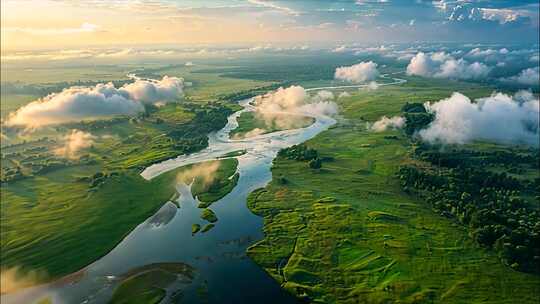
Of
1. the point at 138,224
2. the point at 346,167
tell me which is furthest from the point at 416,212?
the point at 138,224

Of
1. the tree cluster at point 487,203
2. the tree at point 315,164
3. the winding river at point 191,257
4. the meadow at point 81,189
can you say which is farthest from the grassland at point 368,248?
the meadow at point 81,189

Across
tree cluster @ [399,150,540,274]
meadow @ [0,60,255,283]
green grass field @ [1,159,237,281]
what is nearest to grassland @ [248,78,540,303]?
tree cluster @ [399,150,540,274]

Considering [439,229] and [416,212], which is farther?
[416,212]

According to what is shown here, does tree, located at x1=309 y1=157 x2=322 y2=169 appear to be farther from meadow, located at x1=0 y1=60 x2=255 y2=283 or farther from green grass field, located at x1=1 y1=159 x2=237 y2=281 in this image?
meadow, located at x1=0 y1=60 x2=255 y2=283

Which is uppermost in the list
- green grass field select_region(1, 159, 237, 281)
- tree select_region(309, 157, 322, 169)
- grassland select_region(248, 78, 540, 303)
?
tree select_region(309, 157, 322, 169)

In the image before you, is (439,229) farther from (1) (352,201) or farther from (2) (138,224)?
(2) (138,224)

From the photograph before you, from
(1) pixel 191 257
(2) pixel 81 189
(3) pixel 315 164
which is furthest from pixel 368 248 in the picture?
(2) pixel 81 189
